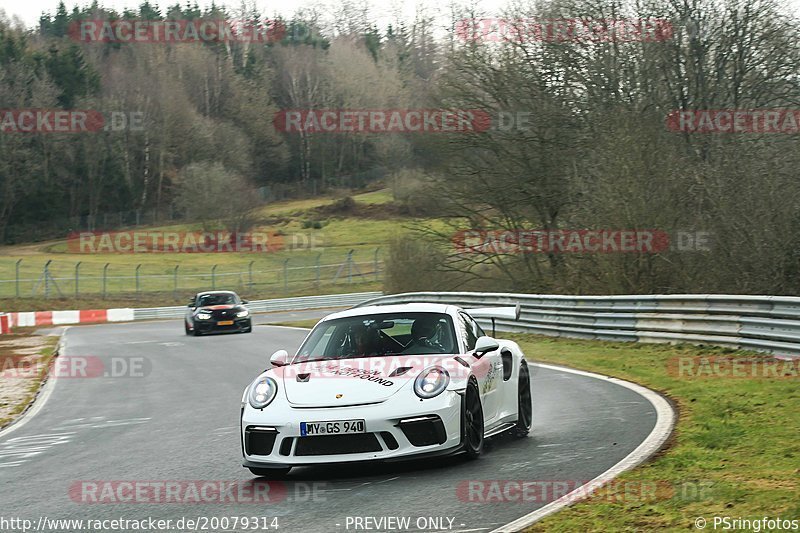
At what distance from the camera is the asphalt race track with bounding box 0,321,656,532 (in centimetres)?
699

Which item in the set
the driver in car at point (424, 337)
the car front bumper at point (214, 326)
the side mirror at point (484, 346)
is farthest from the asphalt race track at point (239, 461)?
the car front bumper at point (214, 326)

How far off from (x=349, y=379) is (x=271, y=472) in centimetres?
94

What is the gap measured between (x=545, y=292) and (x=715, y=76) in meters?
9.98

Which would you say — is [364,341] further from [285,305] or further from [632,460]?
[285,305]

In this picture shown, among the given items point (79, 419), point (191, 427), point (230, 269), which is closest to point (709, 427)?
point (191, 427)

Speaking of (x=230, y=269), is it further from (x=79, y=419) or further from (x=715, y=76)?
(x=79, y=419)

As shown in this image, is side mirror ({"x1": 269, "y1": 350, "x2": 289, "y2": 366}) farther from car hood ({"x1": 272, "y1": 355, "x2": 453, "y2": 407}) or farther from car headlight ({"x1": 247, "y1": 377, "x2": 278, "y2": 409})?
car headlight ({"x1": 247, "y1": 377, "x2": 278, "y2": 409})

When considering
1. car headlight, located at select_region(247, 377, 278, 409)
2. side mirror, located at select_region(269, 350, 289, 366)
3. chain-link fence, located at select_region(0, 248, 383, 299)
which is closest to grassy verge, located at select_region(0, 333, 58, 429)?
side mirror, located at select_region(269, 350, 289, 366)

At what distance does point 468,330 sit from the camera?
32.8 feet

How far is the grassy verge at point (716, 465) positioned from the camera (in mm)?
6207

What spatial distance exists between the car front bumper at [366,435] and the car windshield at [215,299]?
2667 cm

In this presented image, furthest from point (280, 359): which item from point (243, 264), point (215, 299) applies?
point (243, 264)

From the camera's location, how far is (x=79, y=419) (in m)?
14.4

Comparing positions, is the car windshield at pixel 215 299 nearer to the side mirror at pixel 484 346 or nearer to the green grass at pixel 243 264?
the green grass at pixel 243 264
